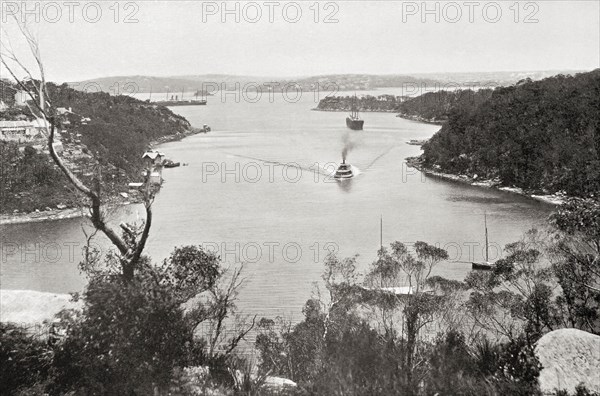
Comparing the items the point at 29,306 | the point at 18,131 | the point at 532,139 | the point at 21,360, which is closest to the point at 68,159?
the point at 18,131

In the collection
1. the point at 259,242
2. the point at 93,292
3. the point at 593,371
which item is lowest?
the point at 259,242

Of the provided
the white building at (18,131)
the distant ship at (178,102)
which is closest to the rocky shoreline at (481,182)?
the white building at (18,131)

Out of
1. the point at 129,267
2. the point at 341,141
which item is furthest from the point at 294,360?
the point at 341,141

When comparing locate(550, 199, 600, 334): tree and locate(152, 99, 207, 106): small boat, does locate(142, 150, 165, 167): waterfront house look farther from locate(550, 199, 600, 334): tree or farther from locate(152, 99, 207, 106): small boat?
locate(152, 99, 207, 106): small boat

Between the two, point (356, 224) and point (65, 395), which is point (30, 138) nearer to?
point (356, 224)

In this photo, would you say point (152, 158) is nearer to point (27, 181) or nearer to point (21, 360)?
point (27, 181)

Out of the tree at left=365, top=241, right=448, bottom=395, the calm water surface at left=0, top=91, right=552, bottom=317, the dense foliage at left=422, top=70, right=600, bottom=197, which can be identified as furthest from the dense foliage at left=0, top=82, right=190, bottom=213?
the dense foliage at left=422, top=70, right=600, bottom=197

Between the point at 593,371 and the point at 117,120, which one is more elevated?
the point at 117,120
